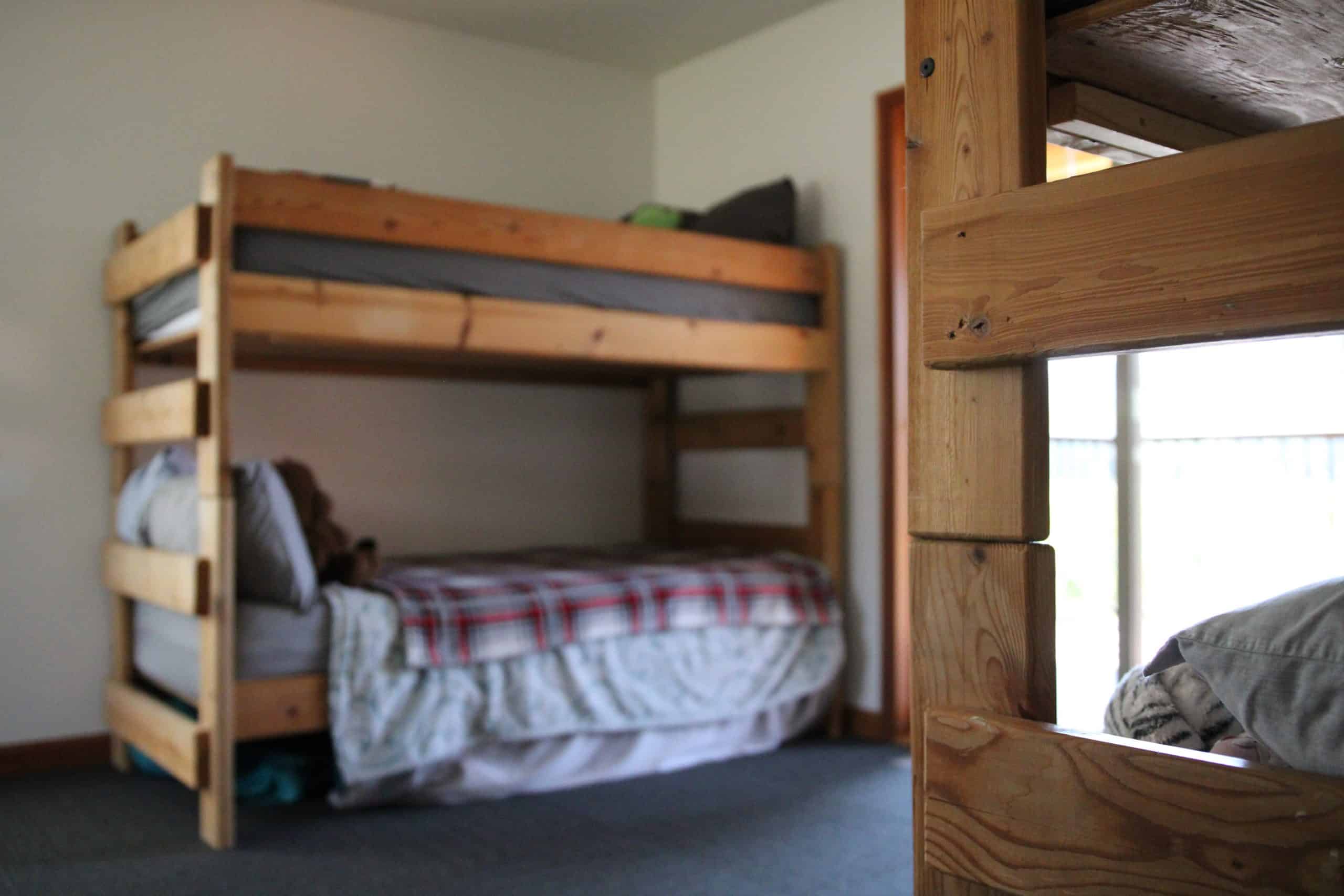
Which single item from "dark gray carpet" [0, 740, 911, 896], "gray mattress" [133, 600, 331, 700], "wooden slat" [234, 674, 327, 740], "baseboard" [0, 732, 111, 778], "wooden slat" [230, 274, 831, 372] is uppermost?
"wooden slat" [230, 274, 831, 372]

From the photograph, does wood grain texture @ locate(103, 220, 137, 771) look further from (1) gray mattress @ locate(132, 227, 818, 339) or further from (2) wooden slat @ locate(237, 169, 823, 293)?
(2) wooden slat @ locate(237, 169, 823, 293)

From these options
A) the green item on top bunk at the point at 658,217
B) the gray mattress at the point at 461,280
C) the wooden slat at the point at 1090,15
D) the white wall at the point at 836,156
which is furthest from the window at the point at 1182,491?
the wooden slat at the point at 1090,15

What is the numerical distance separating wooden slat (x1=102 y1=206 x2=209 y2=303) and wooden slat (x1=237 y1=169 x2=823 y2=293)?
0.09 meters

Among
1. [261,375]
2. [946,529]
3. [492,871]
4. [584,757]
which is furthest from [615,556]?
[946,529]

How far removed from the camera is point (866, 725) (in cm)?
313

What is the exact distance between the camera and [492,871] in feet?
6.81

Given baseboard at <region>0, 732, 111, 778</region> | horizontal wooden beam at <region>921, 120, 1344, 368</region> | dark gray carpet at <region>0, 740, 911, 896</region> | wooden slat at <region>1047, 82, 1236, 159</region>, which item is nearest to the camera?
horizontal wooden beam at <region>921, 120, 1344, 368</region>

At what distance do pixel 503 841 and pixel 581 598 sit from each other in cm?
59

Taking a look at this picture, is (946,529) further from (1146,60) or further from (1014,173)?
(1146,60)

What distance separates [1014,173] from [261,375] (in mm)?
2562

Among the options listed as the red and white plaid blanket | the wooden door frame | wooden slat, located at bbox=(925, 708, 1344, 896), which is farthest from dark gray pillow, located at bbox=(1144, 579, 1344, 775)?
the wooden door frame

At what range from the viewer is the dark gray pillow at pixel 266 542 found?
2.30m

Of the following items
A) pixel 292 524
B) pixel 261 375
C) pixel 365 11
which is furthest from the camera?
pixel 365 11

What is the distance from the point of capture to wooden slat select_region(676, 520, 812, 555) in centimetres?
330
